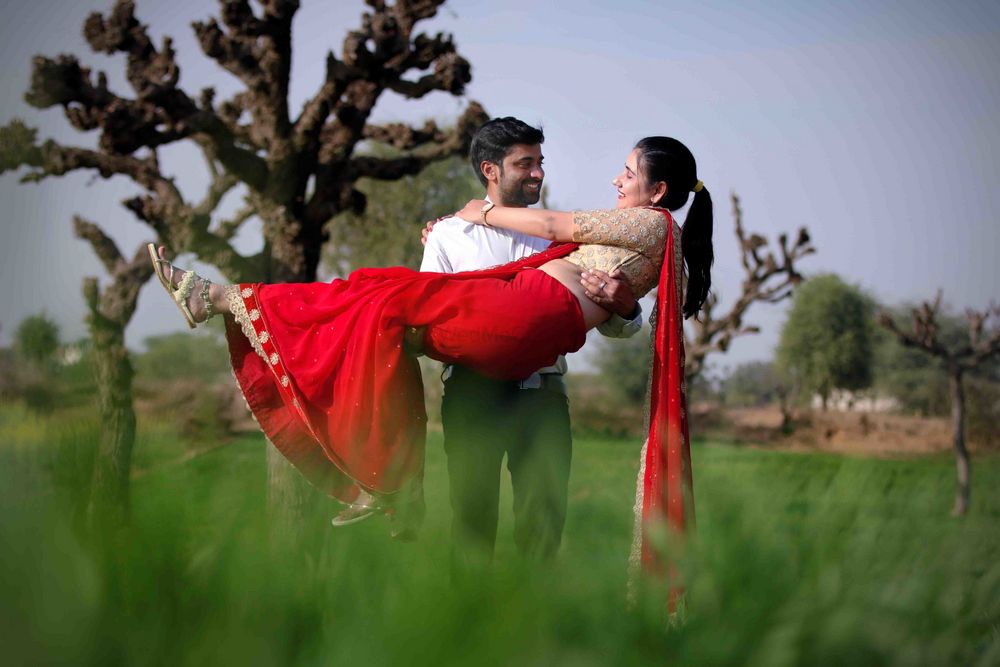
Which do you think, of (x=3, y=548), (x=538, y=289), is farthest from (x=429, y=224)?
(x=3, y=548)

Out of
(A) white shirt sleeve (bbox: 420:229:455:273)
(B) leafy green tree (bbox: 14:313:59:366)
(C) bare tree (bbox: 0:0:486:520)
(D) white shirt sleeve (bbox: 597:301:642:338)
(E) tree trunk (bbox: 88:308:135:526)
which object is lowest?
(E) tree trunk (bbox: 88:308:135:526)

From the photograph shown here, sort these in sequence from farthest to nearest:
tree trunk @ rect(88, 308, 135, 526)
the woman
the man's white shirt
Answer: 1. the man's white shirt
2. the woman
3. tree trunk @ rect(88, 308, 135, 526)

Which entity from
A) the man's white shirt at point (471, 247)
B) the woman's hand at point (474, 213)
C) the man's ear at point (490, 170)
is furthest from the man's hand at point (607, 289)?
the man's ear at point (490, 170)

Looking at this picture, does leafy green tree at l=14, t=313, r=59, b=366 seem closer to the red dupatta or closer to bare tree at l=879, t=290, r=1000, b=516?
the red dupatta

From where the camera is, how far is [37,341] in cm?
117

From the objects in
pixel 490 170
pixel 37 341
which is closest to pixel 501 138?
pixel 490 170

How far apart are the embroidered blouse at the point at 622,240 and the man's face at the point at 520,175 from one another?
34 centimetres

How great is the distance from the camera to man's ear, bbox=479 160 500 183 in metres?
3.80

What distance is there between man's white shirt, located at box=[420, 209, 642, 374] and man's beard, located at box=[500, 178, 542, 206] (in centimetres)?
12

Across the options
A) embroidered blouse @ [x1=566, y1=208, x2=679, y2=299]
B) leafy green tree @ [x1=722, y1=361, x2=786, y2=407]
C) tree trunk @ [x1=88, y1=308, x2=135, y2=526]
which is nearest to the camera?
tree trunk @ [x1=88, y1=308, x2=135, y2=526]

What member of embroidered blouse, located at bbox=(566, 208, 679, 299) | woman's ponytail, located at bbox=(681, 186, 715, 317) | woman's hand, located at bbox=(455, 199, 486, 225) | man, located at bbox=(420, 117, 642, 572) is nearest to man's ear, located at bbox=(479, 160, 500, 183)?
man, located at bbox=(420, 117, 642, 572)

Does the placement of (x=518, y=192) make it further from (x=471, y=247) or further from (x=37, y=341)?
(x=37, y=341)

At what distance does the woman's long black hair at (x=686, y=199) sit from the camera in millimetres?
3662

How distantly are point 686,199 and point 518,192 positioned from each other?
0.64 metres
